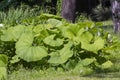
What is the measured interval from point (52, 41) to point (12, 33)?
859 mm

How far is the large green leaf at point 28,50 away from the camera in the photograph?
8391 mm

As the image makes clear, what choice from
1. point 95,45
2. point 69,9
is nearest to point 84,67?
point 95,45

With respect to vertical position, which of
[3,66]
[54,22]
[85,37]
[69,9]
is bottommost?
[69,9]

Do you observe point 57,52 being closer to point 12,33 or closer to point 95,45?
point 95,45

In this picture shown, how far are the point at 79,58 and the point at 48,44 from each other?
2.29ft

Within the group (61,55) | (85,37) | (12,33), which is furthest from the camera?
(12,33)

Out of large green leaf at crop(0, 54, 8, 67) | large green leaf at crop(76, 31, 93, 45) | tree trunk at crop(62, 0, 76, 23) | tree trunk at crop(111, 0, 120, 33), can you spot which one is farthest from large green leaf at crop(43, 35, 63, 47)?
tree trunk at crop(62, 0, 76, 23)

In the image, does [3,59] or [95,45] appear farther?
[95,45]

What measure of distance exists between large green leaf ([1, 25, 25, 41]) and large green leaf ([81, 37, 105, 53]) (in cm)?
141

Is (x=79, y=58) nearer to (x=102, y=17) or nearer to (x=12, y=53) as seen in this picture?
(x=12, y=53)

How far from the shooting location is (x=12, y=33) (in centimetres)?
884

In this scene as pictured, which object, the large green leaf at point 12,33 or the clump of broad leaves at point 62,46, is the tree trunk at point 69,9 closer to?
the clump of broad leaves at point 62,46

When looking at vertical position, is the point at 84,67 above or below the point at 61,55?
below

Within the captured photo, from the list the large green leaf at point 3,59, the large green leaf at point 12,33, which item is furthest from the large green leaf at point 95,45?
the large green leaf at point 3,59
